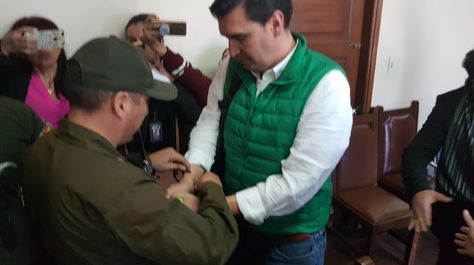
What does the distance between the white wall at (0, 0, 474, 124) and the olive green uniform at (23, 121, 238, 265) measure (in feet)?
4.33

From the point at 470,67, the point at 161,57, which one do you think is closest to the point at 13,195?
the point at 161,57

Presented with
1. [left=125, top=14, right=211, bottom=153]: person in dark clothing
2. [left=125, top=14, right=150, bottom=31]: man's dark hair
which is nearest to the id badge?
[left=125, top=14, right=211, bottom=153]: person in dark clothing

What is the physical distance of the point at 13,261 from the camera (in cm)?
105

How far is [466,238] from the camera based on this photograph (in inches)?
49.2

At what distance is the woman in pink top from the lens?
1.71m

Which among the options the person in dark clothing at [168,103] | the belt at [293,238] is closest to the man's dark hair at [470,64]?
the belt at [293,238]

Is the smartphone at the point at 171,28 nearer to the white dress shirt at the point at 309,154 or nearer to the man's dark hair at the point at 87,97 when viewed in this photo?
the white dress shirt at the point at 309,154

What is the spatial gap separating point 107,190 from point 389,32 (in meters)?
2.85

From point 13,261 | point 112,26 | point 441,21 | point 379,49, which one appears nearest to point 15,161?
point 13,261

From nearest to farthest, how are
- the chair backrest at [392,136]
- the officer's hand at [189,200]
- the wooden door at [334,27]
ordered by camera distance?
the officer's hand at [189,200] → the wooden door at [334,27] → the chair backrest at [392,136]

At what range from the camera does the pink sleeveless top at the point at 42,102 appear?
177 centimetres

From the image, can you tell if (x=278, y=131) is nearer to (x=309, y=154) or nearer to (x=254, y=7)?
(x=309, y=154)

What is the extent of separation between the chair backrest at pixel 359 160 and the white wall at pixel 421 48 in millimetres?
680

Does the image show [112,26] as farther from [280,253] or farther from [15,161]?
[280,253]
